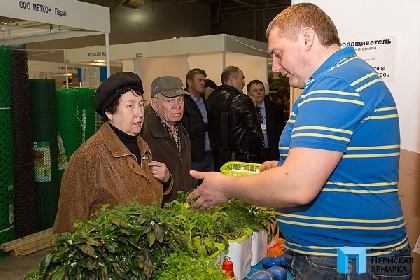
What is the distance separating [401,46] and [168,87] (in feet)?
5.30

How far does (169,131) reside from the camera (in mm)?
3184

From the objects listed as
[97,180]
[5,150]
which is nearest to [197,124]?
[5,150]

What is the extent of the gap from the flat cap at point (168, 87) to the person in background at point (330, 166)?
1713 mm

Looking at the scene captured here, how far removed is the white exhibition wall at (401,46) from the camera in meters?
2.22

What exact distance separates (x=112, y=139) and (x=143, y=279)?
111 centimetres

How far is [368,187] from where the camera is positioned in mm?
1322

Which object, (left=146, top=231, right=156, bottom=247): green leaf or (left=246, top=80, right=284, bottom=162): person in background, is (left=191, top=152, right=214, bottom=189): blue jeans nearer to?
(left=246, top=80, right=284, bottom=162): person in background

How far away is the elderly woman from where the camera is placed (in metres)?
2.13

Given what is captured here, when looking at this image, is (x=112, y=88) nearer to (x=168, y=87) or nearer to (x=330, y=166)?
(x=168, y=87)

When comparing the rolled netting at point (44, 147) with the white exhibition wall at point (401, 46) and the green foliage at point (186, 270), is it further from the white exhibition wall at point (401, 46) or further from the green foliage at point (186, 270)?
the green foliage at point (186, 270)

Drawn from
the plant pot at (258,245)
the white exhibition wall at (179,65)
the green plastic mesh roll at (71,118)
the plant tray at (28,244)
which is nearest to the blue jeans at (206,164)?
the green plastic mesh roll at (71,118)

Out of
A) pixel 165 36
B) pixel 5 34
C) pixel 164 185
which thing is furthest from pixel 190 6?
pixel 164 185

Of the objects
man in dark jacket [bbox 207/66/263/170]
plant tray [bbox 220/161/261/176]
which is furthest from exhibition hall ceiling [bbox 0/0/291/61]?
plant tray [bbox 220/161/261/176]

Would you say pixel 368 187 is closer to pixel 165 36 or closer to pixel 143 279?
pixel 143 279
